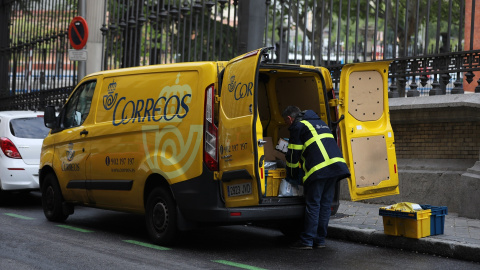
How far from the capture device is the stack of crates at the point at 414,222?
8875mm

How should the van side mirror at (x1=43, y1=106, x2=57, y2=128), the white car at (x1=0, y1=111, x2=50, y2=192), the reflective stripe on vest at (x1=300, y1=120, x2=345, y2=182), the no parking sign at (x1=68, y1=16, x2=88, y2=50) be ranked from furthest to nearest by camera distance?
the no parking sign at (x1=68, y1=16, x2=88, y2=50)
the white car at (x1=0, y1=111, x2=50, y2=192)
the van side mirror at (x1=43, y1=106, x2=57, y2=128)
the reflective stripe on vest at (x1=300, y1=120, x2=345, y2=182)

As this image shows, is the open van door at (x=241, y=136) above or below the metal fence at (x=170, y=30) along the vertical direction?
below

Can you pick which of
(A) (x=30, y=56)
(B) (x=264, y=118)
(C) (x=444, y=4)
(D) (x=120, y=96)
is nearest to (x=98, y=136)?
(D) (x=120, y=96)

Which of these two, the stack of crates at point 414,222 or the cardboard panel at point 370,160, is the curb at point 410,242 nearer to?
the stack of crates at point 414,222

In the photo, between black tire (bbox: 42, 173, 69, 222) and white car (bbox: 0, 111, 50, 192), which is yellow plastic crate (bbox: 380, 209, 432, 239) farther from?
white car (bbox: 0, 111, 50, 192)

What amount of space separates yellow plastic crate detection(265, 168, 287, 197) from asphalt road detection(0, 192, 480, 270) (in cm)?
63

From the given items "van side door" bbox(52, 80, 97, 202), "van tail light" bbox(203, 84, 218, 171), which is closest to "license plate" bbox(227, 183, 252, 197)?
"van tail light" bbox(203, 84, 218, 171)

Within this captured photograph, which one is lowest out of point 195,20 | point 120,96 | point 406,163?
point 406,163

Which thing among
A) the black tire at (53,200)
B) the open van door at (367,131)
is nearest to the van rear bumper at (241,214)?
the open van door at (367,131)

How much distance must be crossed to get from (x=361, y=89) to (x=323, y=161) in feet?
3.51

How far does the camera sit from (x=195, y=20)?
15.2 metres

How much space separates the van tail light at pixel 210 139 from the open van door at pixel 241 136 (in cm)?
7

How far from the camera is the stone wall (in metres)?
10.9

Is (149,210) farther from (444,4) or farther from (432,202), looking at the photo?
(444,4)
